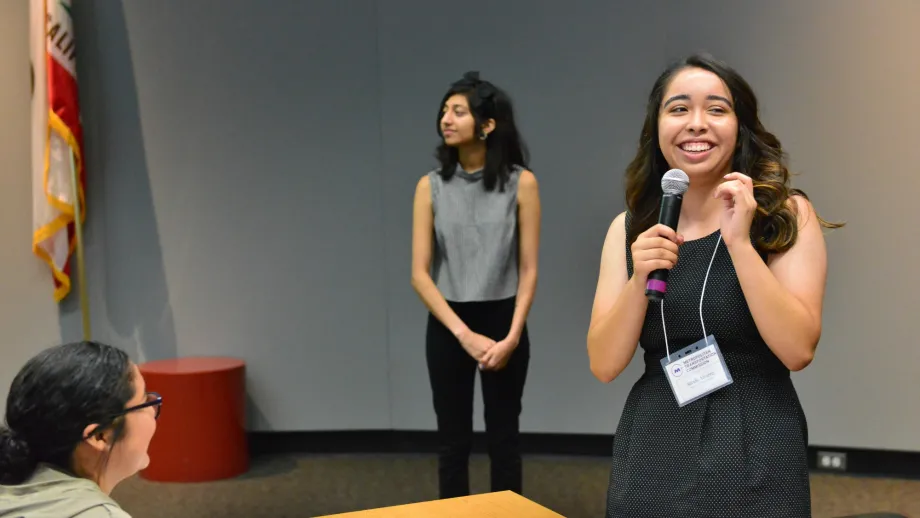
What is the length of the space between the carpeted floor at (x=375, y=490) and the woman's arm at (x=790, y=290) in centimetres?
264

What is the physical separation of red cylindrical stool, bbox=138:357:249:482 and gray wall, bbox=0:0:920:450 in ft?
1.63

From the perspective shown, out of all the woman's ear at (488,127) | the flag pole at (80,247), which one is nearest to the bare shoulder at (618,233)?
the woman's ear at (488,127)

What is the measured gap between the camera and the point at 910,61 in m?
4.18

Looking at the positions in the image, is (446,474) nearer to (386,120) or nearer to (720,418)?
(720,418)

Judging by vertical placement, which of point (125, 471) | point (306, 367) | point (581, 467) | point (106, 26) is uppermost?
point (106, 26)

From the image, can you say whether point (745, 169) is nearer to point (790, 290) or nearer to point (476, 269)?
point (790, 290)

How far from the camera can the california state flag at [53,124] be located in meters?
4.43

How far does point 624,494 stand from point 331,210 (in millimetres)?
3626

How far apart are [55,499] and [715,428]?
1.06 meters

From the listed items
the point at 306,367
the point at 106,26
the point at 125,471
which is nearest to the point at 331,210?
the point at 306,367

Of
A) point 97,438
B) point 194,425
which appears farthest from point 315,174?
point 97,438

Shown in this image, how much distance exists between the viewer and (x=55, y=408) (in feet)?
4.64

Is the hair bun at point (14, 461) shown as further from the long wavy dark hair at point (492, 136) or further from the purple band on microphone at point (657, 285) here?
the long wavy dark hair at point (492, 136)

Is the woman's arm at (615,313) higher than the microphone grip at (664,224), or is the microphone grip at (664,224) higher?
the microphone grip at (664,224)
